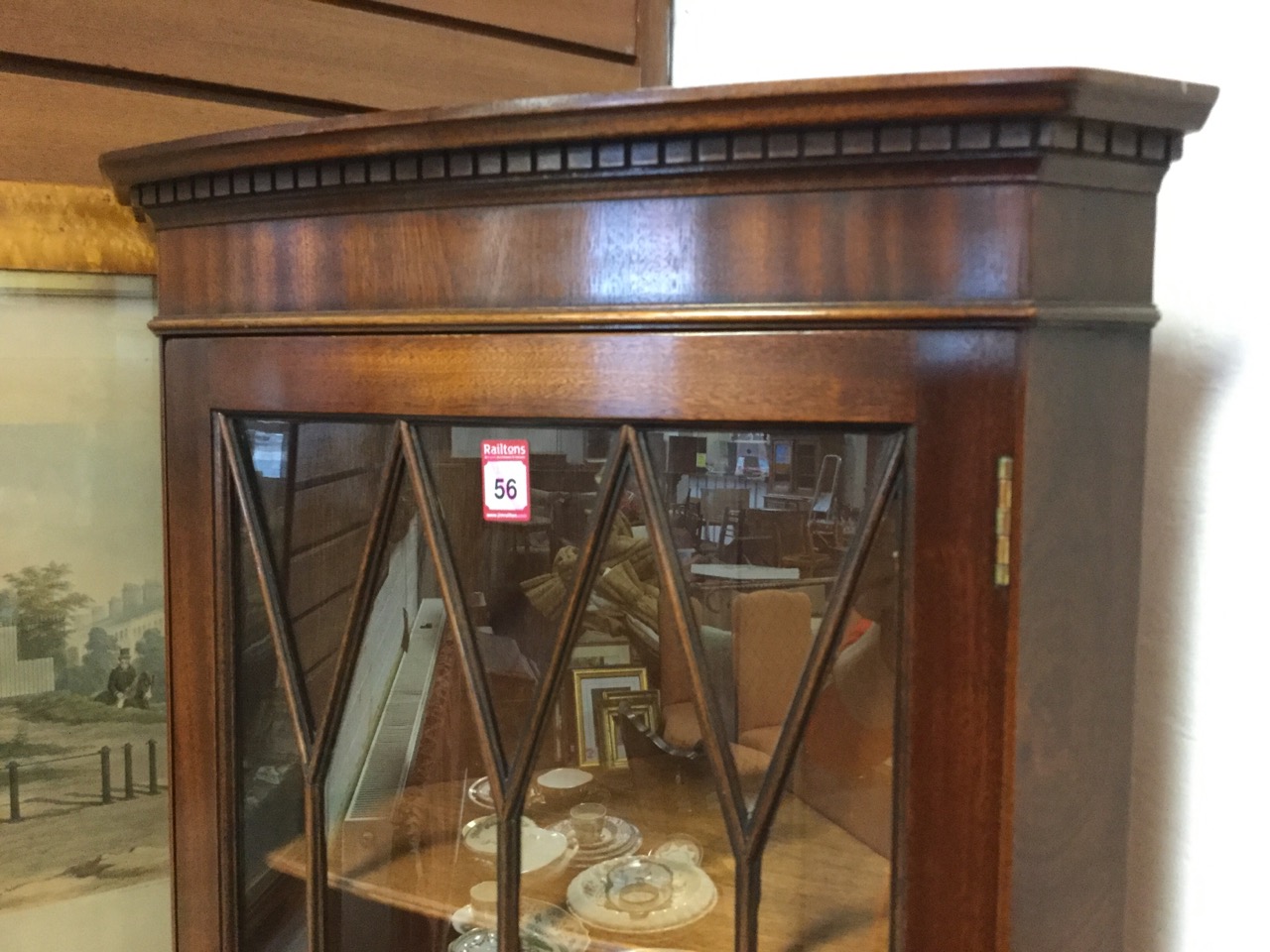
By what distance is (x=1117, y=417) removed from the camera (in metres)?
0.49

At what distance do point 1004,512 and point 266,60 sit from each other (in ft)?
2.26

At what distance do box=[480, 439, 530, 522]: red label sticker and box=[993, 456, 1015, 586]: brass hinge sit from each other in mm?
232

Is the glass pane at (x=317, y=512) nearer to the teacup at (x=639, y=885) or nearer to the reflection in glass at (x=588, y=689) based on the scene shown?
the reflection in glass at (x=588, y=689)

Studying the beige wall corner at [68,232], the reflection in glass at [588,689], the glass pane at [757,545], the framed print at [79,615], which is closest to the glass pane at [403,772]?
the reflection in glass at [588,689]

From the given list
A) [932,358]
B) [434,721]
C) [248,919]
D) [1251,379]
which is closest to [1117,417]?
[932,358]

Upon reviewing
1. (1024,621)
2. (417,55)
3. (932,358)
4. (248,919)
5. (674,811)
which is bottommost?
(248,919)

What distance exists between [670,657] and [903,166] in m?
0.26

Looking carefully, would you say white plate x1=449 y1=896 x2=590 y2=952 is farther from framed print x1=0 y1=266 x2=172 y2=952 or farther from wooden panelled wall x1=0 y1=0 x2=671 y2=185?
wooden panelled wall x1=0 y1=0 x2=671 y2=185

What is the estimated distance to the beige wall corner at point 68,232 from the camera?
2.48ft

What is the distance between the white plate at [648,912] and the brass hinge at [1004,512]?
0.22 metres

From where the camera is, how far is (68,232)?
0.77 meters

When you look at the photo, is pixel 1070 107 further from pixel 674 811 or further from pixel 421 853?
pixel 421 853

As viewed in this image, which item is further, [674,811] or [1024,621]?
[674,811]

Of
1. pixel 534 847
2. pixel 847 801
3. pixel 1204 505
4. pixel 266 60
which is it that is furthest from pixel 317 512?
pixel 1204 505
